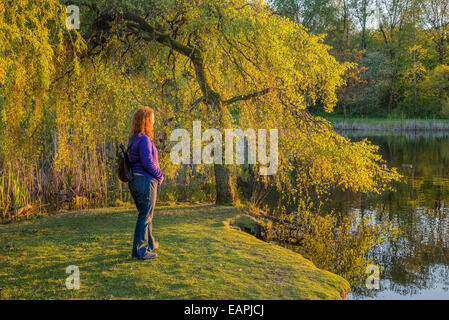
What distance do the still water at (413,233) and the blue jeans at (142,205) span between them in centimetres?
367

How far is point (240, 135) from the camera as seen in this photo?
9500mm

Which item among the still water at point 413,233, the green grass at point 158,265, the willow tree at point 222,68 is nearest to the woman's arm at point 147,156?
the green grass at point 158,265

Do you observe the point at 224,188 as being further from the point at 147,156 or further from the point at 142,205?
the point at 147,156

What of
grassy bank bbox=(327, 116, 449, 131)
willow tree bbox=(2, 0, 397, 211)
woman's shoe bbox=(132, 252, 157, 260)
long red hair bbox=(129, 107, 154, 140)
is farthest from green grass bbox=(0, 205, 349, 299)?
grassy bank bbox=(327, 116, 449, 131)

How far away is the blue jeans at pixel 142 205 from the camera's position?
5359 mm

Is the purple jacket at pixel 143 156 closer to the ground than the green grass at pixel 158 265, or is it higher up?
higher up

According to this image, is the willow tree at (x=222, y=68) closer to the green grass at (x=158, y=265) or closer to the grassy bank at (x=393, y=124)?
the green grass at (x=158, y=265)

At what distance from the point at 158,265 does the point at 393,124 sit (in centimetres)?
4068

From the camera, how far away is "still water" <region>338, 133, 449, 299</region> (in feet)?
23.8

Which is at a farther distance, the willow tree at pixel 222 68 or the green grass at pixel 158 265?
the willow tree at pixel 222 68

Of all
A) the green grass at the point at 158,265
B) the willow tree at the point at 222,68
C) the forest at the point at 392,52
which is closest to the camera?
the green grass at the point at 158,265

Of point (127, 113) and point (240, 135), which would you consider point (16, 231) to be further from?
point (240, 135)

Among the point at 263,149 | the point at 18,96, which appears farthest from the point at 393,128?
the point at 18,96

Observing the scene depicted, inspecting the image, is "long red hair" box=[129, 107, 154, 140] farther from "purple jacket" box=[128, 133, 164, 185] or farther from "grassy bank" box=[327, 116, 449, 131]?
"grassy bank" box=[327, 116, 449, 131]
